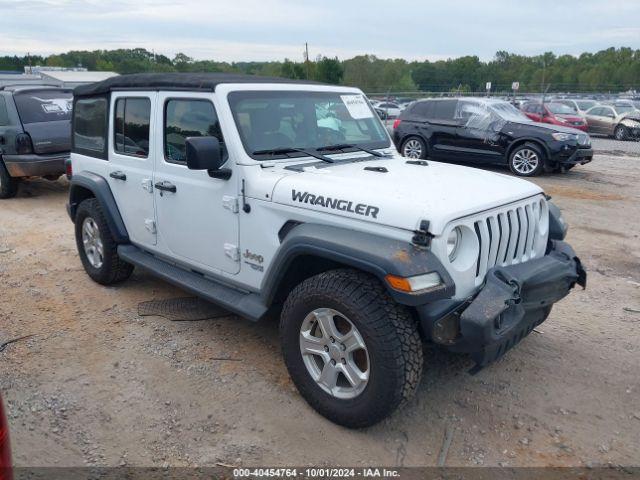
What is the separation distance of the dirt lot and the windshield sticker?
1.89 meters

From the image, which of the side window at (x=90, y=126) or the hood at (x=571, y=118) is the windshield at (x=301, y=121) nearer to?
the side window at (x=90, y=126)

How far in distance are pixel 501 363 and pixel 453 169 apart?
1446mm

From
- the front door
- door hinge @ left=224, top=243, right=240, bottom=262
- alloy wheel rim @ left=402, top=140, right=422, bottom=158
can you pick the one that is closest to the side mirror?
the front door

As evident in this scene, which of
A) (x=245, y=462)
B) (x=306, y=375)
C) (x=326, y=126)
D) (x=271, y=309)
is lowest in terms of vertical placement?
(x=245, y=462)

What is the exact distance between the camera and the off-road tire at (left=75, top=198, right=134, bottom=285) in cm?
500

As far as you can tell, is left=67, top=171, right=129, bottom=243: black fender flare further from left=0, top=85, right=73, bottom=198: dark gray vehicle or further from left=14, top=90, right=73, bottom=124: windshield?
left=14, top=90, right=73, bottom=124: windshield

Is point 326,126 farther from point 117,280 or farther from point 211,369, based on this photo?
point 117,280

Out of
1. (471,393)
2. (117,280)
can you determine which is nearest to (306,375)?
(471,393)

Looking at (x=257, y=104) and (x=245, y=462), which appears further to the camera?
(x=257, y=104)

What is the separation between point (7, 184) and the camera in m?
9.10

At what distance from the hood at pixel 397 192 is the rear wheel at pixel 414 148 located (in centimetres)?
930

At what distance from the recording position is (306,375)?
10.9ft

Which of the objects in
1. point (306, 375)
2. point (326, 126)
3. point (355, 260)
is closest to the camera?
point (355, 260)

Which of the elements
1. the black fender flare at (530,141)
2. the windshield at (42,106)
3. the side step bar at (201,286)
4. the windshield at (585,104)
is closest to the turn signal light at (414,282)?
the side step bar at (201,286)
